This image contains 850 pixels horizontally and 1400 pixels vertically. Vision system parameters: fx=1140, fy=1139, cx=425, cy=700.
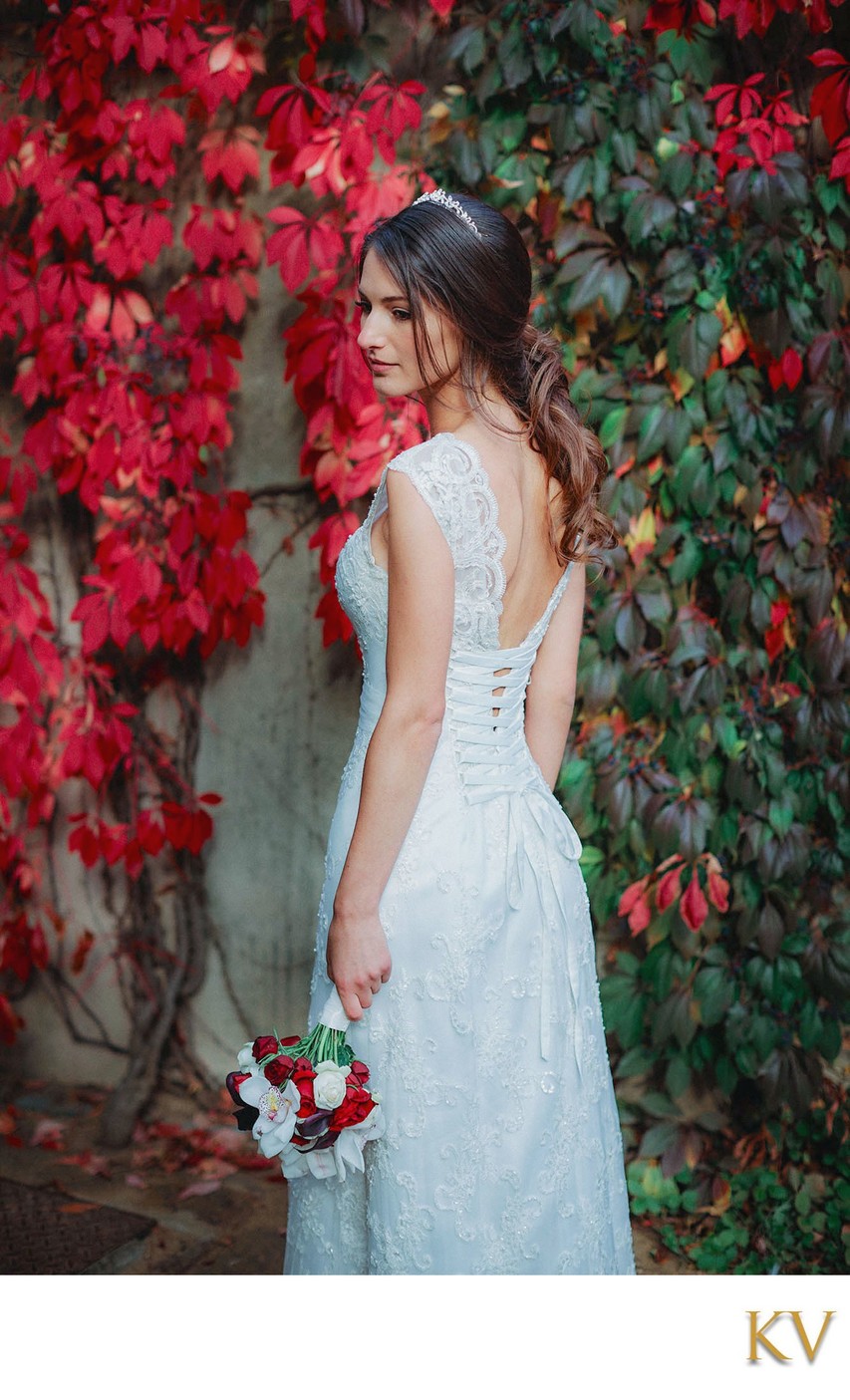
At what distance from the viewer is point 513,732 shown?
1.61 meters

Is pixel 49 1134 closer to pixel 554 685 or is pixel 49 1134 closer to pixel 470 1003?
pixel 470 1003

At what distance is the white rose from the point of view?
1327mm

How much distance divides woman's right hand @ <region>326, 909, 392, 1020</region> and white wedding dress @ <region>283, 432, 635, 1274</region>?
4cm

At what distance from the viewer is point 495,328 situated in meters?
1.50

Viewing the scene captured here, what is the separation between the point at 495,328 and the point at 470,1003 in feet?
2.91

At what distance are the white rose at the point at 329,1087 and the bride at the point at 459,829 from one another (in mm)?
102

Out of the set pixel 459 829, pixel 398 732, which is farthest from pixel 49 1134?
pixel 398 732

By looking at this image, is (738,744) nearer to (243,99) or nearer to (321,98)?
(321,98)

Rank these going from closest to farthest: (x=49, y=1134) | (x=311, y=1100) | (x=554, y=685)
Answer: (x=311, y=1100)
(x=554, y=685)
(x=49, y=1134)

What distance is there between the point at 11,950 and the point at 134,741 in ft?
2.08

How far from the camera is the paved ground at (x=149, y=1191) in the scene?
2381mm

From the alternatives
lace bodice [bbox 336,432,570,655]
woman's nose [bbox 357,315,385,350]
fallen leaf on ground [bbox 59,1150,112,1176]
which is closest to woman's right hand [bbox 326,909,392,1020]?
lace bodice [bbox 336,432,570,655]

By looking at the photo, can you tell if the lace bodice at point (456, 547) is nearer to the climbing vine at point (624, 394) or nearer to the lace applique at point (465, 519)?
the lace applique at point (465, 519)
